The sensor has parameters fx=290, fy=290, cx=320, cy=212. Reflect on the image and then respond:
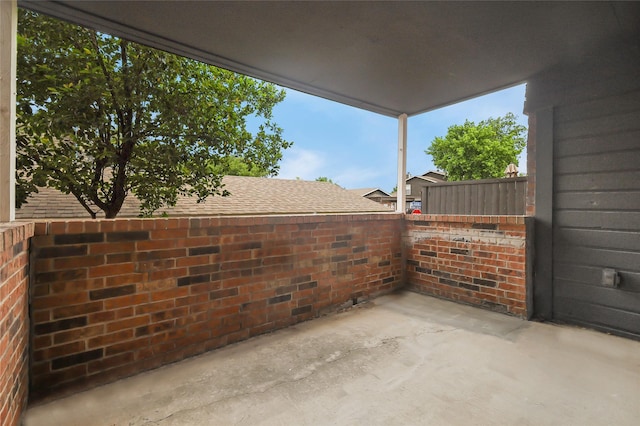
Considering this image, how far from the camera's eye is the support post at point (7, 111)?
1.56 meters

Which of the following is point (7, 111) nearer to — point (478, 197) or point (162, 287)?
point (162, 287)

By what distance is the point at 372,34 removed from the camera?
2.39m

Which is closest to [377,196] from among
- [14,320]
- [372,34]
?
[372,34]

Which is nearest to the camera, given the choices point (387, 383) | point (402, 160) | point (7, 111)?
point (7, 111)

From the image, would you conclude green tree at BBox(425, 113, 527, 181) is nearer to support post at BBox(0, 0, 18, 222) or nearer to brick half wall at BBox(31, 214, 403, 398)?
brick half wall at BBox(31, 214, 403, 398)

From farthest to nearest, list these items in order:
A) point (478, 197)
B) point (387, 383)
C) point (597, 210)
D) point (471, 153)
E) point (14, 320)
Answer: point (471, 153) < point (478, 197) < point (597, 210) < point (387, 383) < point (14, 320)

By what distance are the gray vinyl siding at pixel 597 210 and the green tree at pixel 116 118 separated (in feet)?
14.0

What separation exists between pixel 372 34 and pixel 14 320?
2.92 metres

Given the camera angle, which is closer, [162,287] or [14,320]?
[14,320]

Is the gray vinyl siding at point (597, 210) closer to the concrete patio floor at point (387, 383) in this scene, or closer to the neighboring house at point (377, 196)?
the concrete patio floor at point (387, 383)

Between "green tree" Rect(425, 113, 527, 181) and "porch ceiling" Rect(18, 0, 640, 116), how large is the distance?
21.4 meters

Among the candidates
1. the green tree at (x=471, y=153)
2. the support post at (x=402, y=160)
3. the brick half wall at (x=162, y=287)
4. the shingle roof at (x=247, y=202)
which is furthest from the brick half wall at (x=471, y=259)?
the green tree at (x=471, y=153)

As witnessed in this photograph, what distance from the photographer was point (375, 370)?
208 centimetres

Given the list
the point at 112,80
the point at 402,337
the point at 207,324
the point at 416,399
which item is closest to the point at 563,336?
the point at 402,337
